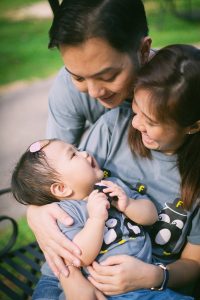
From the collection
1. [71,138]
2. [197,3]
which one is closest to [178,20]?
[197,3]

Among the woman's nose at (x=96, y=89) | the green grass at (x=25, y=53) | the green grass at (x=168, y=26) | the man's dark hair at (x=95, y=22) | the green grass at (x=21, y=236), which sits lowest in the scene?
the green grass at (x=168, y=26)

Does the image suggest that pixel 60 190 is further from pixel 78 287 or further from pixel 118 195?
pixel 78 287

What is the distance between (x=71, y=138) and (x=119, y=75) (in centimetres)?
82

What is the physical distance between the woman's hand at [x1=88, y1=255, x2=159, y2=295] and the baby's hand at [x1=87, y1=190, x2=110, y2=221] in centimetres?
23

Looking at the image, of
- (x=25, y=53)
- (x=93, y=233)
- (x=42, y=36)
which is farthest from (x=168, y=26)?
(x=93, y=233)

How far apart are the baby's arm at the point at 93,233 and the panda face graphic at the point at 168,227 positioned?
0.37m

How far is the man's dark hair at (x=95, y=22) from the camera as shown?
1.96 m

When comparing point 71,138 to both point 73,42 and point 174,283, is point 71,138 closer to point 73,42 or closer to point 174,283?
point 73,42

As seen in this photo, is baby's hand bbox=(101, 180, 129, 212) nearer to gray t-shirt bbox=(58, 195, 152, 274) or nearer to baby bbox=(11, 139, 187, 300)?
baby bbox=(11, 139, 187, 300)

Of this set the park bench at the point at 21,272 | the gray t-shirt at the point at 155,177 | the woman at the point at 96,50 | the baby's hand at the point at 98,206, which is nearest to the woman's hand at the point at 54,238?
the woman at the point at 96,50

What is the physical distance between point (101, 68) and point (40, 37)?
923 cm

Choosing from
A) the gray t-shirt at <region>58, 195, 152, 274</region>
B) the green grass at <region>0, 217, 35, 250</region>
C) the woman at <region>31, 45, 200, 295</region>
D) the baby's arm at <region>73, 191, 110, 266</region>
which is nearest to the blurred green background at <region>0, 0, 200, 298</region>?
the green grass at <region>0, 217, 35, 250</region>

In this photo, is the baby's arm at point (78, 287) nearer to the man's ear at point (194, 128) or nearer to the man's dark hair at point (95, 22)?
the man's ear at point (194, 128)

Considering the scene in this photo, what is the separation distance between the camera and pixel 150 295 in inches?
78.3
